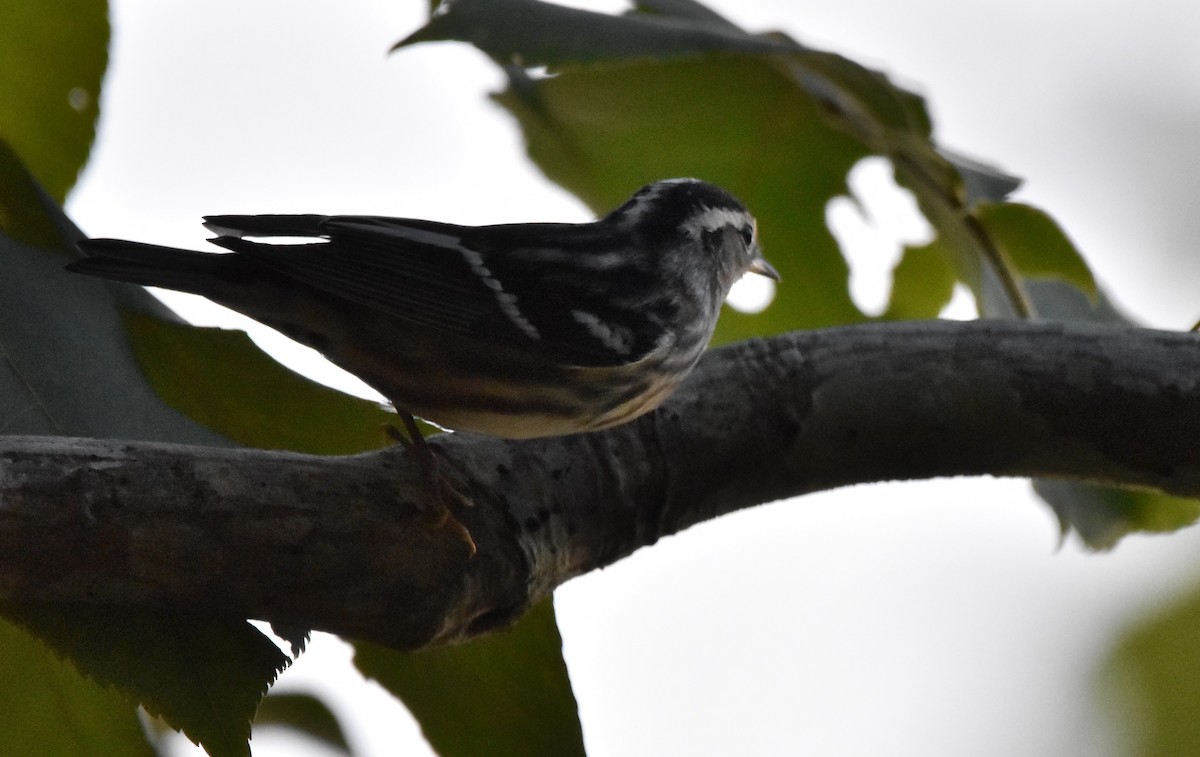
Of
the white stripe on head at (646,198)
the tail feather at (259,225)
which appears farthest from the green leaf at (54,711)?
the white stripe on head at (646,198)

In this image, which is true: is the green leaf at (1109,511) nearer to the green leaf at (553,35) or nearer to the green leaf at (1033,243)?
the green leaf at (1033,243)

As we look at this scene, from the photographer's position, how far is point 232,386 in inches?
60.5

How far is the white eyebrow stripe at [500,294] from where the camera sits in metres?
1.67

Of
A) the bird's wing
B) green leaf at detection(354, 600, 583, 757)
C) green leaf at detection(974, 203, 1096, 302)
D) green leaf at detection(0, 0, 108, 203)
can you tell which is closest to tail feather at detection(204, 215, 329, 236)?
the bird's wing

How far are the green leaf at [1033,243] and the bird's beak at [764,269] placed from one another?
389 mm

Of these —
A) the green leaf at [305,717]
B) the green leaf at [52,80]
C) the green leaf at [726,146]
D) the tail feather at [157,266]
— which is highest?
the green leaf at [726,146]

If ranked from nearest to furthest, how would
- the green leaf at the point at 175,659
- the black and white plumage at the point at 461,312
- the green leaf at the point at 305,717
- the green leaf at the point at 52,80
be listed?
the green leaf at the point at 175,659, the black and white plumage at the point at 461,312, the green leaf at the point at 52,80, the green leaf at the point at 305,717

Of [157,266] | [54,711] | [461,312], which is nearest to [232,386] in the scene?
[157,266]

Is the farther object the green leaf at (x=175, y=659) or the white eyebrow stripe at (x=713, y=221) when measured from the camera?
the white eyebrow stripe at (x=713, y=221)

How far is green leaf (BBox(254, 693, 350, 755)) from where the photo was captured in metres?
1.87

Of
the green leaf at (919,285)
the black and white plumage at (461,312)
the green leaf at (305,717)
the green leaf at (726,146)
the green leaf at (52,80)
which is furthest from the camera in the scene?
the green leaf at (919,285)

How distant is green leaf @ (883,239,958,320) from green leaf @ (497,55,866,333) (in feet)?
0.25

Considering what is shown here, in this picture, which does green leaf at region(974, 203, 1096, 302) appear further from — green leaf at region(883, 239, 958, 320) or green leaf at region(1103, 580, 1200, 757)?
green leaf at region(1103, 580, 1200, 757)

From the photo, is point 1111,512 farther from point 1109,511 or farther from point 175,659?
point 175,659
